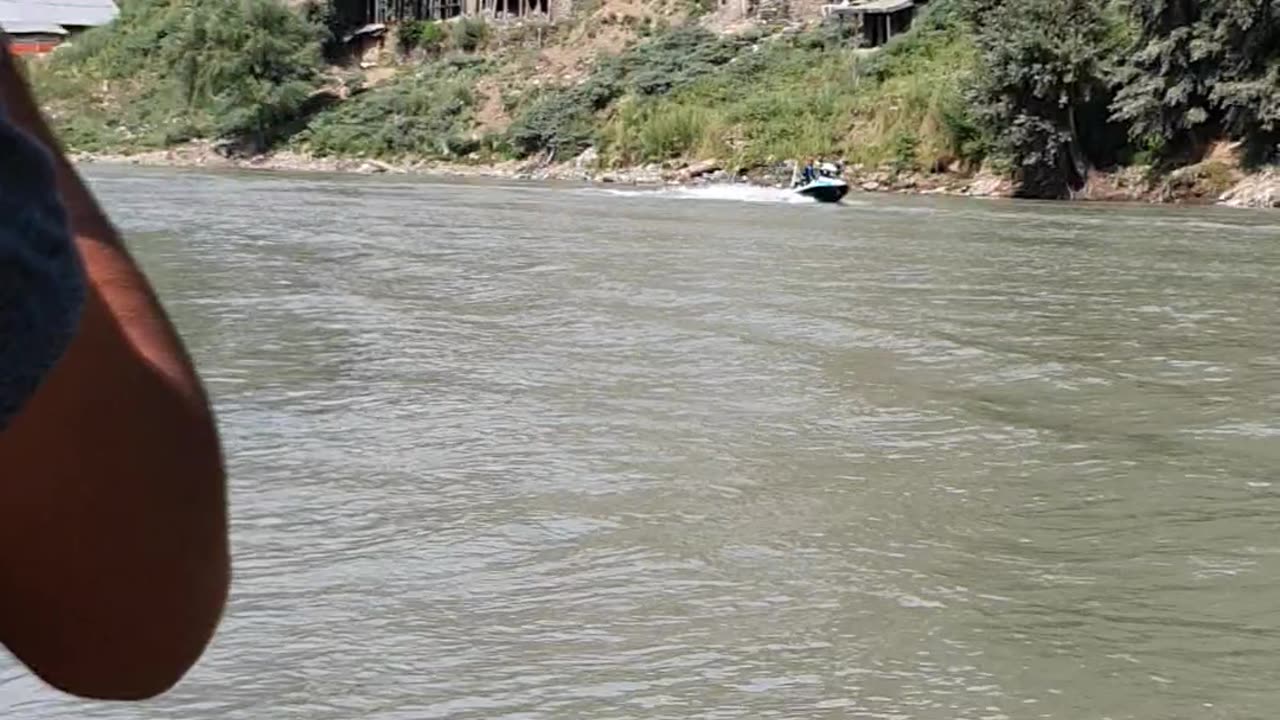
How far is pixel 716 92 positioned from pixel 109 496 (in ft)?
143

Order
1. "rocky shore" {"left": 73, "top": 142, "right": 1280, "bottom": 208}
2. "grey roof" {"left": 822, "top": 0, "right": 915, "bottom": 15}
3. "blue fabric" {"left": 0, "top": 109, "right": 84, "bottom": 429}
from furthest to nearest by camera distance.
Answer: "grey roof" {"left": 822, "top": 0, "right": 915, "bottom": 15}
"rocky shore" {"left": 73, "top": 142, "right": 1280, "bottom": 208}
"blue fabric" {"left": 0, "top": 109, "right": 84, "bottom": 429}

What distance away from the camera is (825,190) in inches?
1147


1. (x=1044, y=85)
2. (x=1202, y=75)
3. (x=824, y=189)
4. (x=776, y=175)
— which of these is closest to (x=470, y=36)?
(x=776, y=175)

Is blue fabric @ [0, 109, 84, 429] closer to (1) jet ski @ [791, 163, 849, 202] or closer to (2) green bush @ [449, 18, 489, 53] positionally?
(1) jet ski @ [791, 163, 849, 202]

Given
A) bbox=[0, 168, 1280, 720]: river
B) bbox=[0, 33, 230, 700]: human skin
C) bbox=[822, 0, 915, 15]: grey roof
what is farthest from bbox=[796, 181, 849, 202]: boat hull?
bbox=[0, 33, 230, 700]: human skin

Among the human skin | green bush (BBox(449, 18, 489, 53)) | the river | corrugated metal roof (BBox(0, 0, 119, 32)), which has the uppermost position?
green bush (BBox(449, 18, 489, 53))

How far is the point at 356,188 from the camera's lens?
33969mm

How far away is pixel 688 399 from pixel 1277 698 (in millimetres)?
4894

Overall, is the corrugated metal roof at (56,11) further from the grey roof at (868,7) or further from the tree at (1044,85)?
the grey roof at (868,7)

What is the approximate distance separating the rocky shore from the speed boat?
→ 5.25 meters

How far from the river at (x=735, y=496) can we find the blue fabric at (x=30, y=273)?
3.98m

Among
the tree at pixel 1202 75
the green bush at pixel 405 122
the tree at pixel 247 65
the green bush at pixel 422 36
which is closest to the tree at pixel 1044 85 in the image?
the tree at pixel 1202 75

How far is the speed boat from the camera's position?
29094mm

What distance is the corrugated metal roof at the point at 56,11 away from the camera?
4.89ft
